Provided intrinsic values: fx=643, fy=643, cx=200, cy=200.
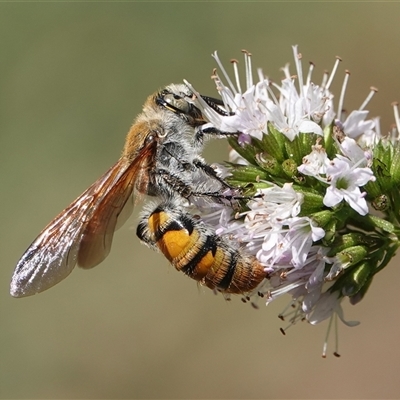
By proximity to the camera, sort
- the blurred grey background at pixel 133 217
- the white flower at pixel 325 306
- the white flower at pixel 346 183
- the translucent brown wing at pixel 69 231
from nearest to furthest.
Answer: the white flower at pixel 346 183 → the translucent brown wing at pixel 69 231 → the white flower at pixel 325 306 → the blurred grey background at pixel 133 217

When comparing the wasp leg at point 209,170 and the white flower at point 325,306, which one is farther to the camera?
the white flower at point 325,306

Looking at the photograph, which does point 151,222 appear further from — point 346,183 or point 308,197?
point 346,183

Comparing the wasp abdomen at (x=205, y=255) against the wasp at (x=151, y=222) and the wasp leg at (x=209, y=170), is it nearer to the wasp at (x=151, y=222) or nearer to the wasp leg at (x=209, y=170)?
the wasp at (x=151, y=222)

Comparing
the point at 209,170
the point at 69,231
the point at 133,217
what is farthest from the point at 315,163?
the point at 133,217

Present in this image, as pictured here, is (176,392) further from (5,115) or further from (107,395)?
(5,115)

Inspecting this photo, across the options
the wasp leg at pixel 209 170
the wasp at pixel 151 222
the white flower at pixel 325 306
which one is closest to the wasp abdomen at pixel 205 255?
the wasp at pixel 151 222

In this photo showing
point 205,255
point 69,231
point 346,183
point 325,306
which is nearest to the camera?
point 346,183
